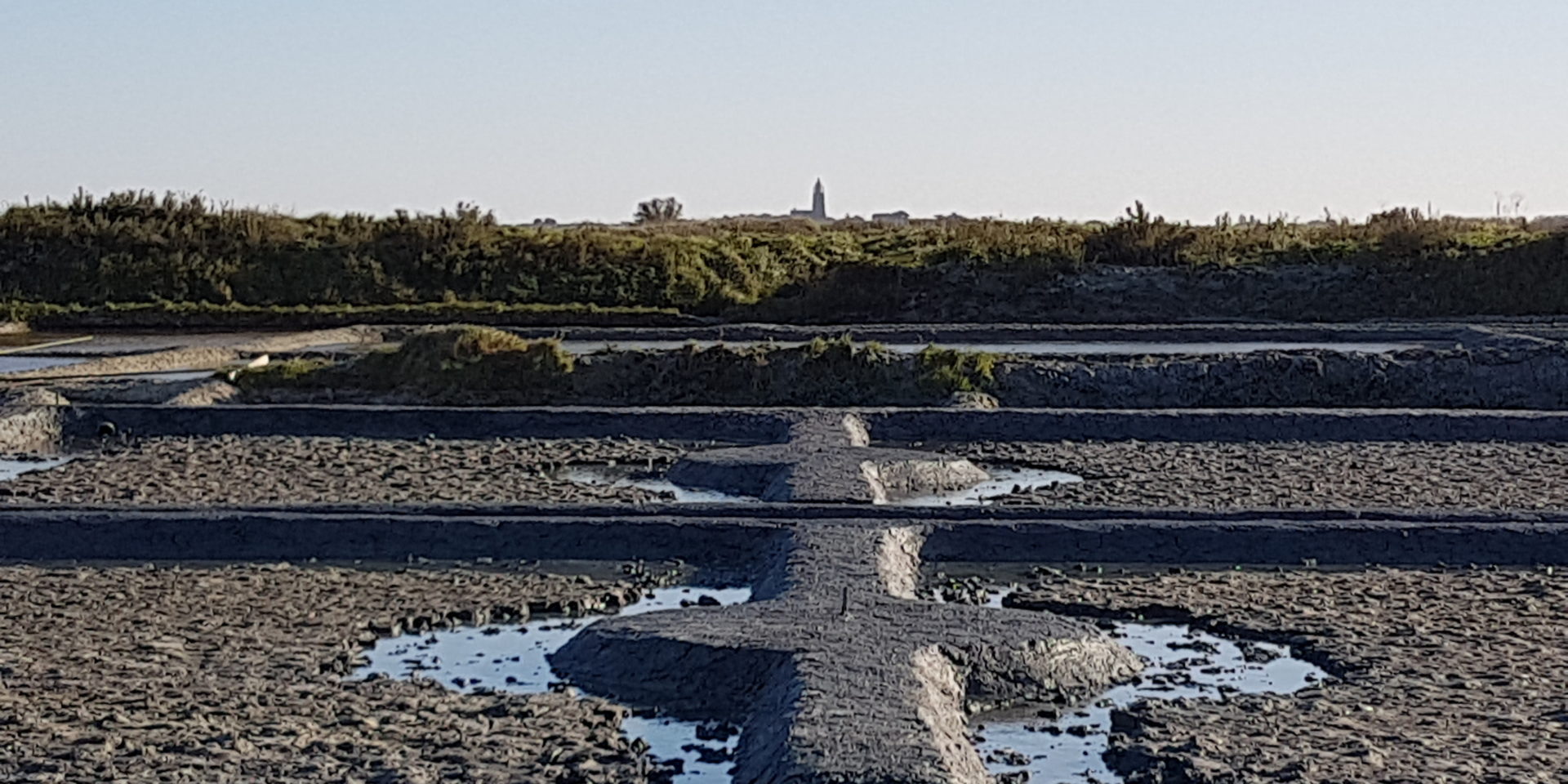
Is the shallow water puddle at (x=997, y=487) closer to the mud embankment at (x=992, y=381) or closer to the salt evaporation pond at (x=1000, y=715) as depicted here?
the salt evaporation pond at (x=1000, y=715)

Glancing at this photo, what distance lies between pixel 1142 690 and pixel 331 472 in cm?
587

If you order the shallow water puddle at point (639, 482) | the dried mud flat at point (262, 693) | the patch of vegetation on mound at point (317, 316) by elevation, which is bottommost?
the dried mud flat at point (262, 693)

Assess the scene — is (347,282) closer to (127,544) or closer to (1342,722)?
(127,544)

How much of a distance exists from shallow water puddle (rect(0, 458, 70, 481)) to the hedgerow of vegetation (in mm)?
11821

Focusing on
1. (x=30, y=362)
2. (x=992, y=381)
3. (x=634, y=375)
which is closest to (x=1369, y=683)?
(x=992, y=381)

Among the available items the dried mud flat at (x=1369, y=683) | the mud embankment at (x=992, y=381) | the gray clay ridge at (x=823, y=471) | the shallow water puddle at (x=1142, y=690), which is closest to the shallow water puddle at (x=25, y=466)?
the mud embankment at (x=992, y=381)

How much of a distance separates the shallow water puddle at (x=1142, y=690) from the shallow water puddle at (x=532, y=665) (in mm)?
761

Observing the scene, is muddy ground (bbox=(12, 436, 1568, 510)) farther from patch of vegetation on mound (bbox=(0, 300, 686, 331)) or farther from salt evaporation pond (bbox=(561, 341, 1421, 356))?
patch of vegetation on mound (bbox=(0, 300, 686, 331))

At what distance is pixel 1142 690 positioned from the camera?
6.16 meters

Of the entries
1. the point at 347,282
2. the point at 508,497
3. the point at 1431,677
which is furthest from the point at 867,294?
the point at 1431,677

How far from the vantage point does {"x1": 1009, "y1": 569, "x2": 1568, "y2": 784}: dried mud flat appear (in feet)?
16.9

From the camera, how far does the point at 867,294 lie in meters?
25.2

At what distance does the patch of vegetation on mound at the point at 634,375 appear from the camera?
590 inches

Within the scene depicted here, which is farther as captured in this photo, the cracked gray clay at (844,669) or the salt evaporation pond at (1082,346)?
the salt evaporation pond at (1082,346)
